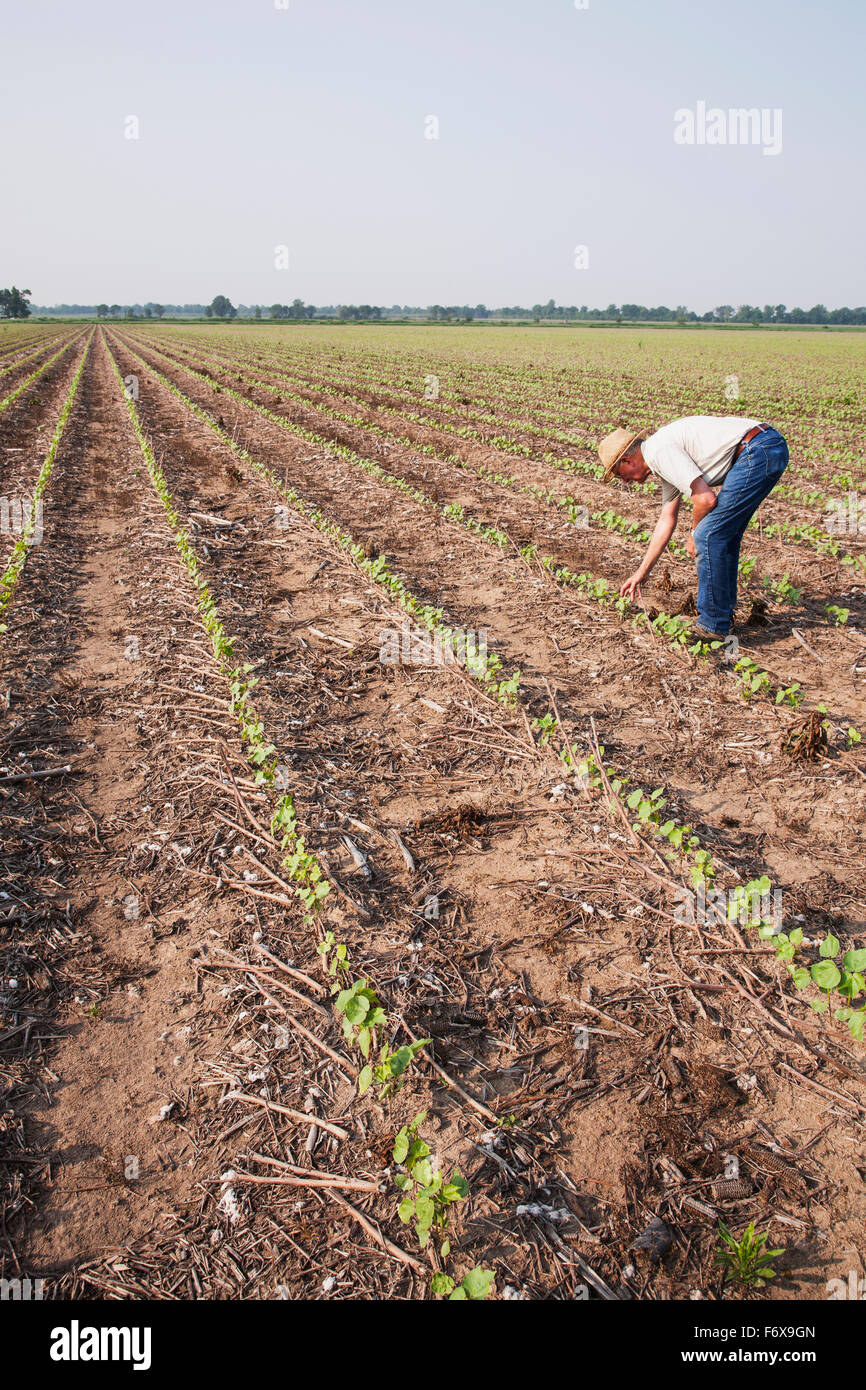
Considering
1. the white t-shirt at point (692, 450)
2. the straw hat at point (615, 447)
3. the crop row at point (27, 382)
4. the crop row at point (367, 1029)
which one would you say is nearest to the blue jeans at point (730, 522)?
the white t-shirt at point (692, 450)

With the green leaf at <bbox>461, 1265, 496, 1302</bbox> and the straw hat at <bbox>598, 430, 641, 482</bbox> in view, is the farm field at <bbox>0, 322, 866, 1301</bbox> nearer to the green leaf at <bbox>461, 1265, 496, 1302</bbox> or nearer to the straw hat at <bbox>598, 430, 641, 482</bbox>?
the green leaf at <bbox>461, 1265, 496, 1302</bbox>

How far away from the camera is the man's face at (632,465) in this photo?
17.7 feet

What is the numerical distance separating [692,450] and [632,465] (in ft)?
2.27

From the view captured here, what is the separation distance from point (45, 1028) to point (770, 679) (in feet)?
16.4

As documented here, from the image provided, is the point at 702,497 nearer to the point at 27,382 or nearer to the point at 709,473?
the point at 709,473

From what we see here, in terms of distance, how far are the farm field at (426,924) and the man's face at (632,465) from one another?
1.41m

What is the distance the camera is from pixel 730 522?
5688 millimetres

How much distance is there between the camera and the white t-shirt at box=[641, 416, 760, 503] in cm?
545

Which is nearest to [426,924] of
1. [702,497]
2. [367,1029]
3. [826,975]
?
[367,1029]

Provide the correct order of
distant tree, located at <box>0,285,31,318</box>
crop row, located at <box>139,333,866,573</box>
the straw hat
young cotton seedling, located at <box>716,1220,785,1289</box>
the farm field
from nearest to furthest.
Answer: young cotton seedling, located at <box>716,1220,785,1289</box> → the farm field → the straw hat → crop row, located at <box>139,333,866,573</box> → distant tree, located at <box>0,285,31,318</box>

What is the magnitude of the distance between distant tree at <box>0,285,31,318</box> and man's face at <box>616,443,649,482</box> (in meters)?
147

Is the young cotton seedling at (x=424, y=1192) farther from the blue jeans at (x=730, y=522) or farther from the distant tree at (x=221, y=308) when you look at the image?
the distant tree at (x=221, y=308)

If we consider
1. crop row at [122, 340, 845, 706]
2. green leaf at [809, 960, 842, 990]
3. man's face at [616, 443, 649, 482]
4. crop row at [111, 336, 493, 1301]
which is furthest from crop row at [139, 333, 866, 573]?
crop row at [111, 336, 493, 1301]
